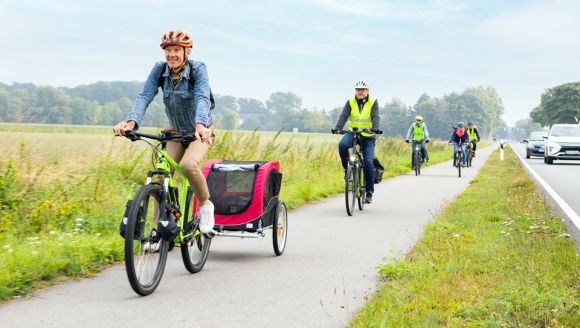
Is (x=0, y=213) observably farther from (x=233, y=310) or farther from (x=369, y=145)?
(x=369, y=145)

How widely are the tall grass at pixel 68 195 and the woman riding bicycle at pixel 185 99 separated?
130cm

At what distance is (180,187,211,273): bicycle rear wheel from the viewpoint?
5973 mm

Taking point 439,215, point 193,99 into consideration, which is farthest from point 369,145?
point 193,99

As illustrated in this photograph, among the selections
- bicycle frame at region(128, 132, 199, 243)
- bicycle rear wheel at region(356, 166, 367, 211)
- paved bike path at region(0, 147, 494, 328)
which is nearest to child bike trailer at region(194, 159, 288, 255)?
paved bike path at region(0, 147, 494, 328)

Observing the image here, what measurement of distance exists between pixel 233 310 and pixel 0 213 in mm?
4107

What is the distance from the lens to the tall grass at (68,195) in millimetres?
5977

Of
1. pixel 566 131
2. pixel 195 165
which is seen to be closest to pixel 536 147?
pixel 566 131

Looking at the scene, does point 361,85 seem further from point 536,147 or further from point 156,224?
point 536,147

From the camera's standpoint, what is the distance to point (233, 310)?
4.86 meters

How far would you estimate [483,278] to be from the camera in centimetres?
558

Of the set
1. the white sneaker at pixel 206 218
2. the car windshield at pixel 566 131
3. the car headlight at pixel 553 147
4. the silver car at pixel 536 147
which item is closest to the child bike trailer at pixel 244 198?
the white sneaker at pixel 206 218

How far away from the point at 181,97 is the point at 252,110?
147m

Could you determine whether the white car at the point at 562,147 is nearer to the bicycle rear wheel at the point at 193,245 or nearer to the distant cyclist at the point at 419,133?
the distant cyclist at the point at 419,133

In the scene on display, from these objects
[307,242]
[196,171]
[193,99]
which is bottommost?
[307,242]
